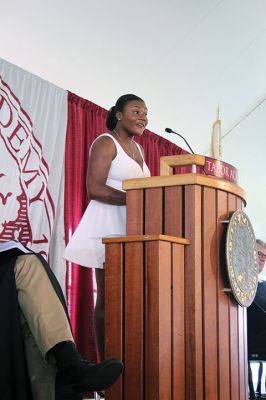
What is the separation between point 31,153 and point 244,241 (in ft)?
5.88

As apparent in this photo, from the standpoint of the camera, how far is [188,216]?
84.2 inches

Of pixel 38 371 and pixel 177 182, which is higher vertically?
pixel 177 182

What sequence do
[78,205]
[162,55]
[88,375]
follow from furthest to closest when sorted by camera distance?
[162,55]
[78,205]
[88,375]

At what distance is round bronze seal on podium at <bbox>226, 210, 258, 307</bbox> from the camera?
2.22 metres

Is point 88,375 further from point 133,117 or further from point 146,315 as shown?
point 133,117

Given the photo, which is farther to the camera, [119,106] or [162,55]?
[162,55]

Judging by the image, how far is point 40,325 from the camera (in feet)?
6.26

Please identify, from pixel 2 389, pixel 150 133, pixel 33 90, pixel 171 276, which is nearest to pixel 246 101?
pixel 150 133

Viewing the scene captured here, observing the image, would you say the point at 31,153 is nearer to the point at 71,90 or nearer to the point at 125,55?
the point at 71,90

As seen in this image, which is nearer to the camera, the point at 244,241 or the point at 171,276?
the point at 171,276

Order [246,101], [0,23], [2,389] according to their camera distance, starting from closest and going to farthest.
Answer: [2,389] → [0,23] → [246,101]

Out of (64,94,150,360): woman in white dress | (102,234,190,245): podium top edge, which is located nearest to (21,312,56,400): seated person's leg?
(102,234,190,245): podium top edge

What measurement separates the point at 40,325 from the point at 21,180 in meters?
1.88

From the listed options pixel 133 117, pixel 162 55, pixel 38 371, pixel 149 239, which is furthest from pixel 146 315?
pixel 162 55
